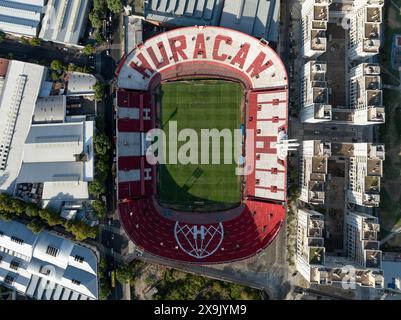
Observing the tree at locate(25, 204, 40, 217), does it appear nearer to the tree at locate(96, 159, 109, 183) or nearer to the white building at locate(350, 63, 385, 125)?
the tree at locate(96, 159, 109, 183)

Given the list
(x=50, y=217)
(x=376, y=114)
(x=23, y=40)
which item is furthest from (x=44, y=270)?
(x=376, y=114)

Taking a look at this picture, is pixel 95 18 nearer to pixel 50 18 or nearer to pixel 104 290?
pixel 50 18

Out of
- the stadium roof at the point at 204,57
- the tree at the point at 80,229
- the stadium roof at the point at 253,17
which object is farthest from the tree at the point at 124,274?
the stadium roof at the point at 253,17

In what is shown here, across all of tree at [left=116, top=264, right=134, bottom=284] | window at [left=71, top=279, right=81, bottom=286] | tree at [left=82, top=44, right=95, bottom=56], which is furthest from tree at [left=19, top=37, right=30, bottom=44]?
tree at [left=116, top=264, right=134, bottom=284]

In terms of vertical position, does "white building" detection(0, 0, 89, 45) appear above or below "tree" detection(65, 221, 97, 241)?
above

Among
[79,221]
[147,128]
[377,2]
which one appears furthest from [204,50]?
[79,221]

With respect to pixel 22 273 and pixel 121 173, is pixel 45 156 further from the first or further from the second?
pixel 22 273
